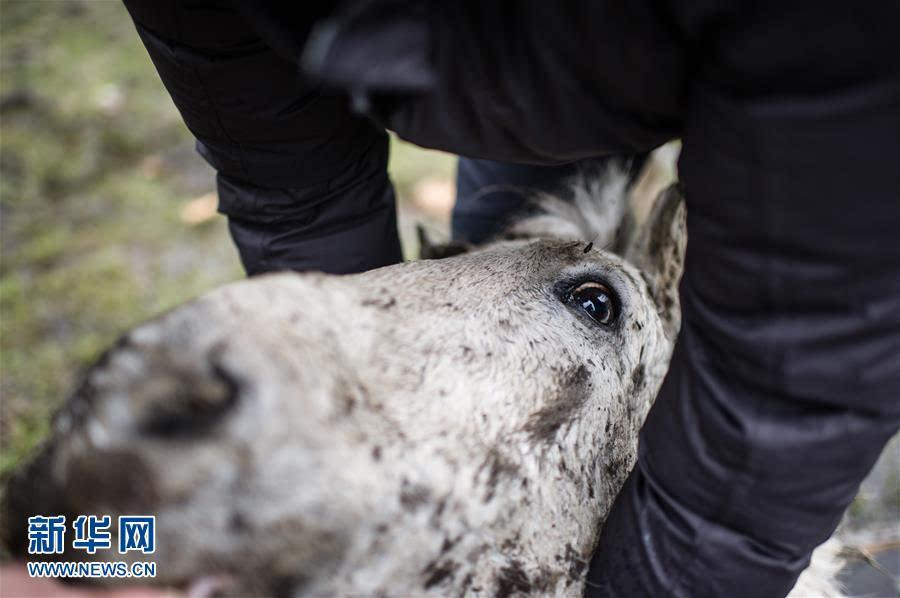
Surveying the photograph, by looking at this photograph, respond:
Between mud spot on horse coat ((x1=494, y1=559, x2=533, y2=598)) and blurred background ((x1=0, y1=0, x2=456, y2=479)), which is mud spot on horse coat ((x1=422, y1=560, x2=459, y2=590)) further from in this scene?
blurred background ((x1=0, y1=0, x2=456, y2=479))

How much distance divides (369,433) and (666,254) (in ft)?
4.03

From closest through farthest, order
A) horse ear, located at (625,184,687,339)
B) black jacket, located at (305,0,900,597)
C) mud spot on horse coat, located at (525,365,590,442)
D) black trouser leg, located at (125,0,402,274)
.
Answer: black jacket, located at (305,0,900,597) → mud spot on horse coat, located at (525,365,590,442) → black trouser leg, located at (125,0,402,274) → horse ear, located at (625,184,687,339)

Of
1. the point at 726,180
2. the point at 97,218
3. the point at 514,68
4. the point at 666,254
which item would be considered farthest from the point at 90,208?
the point at 726,180

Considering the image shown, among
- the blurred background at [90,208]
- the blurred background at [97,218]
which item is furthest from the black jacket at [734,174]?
the blurred background at [90,208]

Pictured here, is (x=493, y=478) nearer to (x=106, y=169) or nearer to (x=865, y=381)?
(x=865, y=381)

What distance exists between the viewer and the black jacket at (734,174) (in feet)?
2.84

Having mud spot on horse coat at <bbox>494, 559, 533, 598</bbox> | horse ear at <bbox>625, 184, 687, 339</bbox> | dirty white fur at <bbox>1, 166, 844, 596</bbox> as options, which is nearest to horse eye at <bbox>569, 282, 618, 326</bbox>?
dirty white fur at <bbox>1, 166, 844, 596</bbox>

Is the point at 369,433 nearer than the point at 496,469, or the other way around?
Answer: the point at 369,433

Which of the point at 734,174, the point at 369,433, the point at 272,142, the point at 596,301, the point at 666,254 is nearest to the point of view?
the point at 734,174

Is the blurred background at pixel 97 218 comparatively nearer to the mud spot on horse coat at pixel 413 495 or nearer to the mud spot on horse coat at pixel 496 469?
the mud spot on horse coat at pixel 496 469

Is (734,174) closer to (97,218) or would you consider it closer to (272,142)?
(272,142)

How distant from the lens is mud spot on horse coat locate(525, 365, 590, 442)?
1.30 meters

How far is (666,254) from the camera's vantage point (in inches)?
78.3

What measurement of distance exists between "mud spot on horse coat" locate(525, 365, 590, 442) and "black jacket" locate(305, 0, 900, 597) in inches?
6.8
